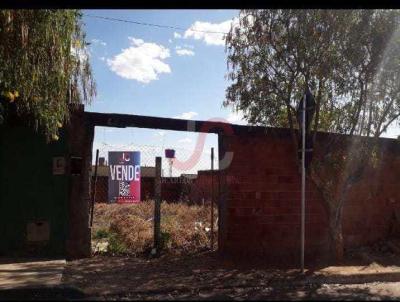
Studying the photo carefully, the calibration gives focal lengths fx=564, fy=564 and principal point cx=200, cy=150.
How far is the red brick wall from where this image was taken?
10.7 meters

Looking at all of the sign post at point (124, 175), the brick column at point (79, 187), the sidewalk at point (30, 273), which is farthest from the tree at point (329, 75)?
the sign post at point (124, 175)

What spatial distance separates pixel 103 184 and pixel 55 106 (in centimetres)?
1741

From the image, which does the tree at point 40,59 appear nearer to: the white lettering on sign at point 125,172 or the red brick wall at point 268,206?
the red brick wall at point 268,206

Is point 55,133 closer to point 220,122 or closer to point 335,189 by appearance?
point 220,122

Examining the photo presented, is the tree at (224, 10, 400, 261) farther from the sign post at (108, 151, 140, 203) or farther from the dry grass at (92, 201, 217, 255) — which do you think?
the sign post at (108, 151, 140, 203)

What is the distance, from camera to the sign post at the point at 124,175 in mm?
15680

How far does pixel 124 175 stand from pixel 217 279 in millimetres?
7662

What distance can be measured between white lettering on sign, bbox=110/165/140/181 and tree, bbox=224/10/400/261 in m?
6.24

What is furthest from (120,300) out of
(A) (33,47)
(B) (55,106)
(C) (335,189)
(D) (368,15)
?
(D) (368,15)

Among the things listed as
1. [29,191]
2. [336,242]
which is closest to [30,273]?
[29,191]

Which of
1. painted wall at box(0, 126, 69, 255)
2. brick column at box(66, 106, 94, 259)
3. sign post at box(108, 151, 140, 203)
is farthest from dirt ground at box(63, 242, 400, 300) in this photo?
sign post at box(108, 151, 140, 203)

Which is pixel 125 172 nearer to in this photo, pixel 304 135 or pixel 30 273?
pixel 30 273

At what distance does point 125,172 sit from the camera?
15.9 m

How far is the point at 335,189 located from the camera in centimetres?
1095
